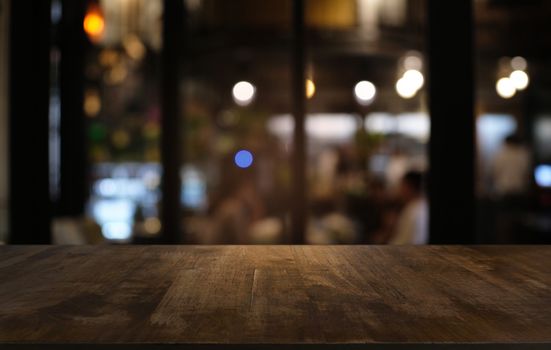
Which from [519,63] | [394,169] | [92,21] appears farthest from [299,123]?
[519,63]

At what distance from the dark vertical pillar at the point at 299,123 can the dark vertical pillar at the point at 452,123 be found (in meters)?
0.98

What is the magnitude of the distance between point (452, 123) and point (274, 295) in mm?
1966

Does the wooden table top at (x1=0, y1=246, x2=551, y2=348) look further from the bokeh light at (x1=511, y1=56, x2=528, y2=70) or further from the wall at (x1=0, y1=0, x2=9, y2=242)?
the bokeh light at (x1=511, y1=56, x2=528, y2=70)

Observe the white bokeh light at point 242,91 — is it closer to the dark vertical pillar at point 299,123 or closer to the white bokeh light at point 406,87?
the white bokeh light at point 406,87

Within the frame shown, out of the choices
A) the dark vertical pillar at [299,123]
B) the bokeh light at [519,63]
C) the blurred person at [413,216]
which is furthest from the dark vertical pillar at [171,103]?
the bokeh light at [519,63]

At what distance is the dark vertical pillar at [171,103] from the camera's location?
392cm

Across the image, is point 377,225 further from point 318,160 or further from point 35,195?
point 35,195

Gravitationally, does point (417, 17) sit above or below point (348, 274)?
above

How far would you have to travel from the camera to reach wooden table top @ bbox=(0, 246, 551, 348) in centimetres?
80

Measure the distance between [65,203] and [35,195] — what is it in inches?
61.3

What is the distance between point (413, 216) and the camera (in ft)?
13.9

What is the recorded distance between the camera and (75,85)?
476cm

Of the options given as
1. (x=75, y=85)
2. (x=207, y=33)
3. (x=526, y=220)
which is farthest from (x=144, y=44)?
(x=526, y=220)

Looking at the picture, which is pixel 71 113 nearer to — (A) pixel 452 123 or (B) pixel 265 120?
(A) pixel 452 123
